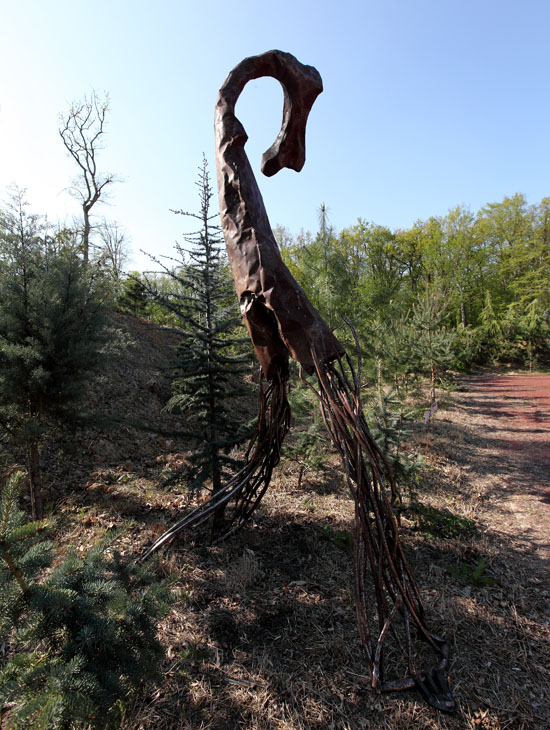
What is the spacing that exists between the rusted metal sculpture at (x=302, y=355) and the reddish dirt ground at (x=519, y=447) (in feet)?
A: 7.75

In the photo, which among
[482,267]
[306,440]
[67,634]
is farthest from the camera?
[482,267]

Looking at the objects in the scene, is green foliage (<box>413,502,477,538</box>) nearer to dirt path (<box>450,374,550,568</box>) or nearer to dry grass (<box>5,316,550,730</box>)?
dry grass (<box>5,316,550,730</box>)

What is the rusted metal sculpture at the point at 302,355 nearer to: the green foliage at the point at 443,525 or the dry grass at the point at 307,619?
the dry grass at the point at 307,619

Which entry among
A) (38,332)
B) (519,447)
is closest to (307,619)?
(38,332)

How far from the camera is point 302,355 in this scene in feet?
7.32

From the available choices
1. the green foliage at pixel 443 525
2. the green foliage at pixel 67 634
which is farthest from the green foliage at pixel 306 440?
the green foliage at pixel 67 634

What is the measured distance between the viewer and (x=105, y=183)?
53.5 ft

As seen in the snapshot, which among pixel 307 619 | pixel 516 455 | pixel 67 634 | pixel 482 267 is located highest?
pixel 482 267

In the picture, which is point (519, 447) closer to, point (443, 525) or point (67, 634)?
point (443, 525)

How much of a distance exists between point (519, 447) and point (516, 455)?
65 cm

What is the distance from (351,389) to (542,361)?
77.7ft

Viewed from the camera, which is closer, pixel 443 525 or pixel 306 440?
pixel 443 525

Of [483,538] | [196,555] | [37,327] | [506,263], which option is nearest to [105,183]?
[37,327]

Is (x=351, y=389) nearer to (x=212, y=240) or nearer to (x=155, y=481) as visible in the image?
(x=212, y=240)
